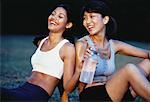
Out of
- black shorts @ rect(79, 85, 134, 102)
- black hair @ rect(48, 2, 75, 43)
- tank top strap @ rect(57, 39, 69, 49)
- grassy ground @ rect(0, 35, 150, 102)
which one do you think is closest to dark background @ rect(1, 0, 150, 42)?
grassy ground @ rect(0, 35, 150, 102)

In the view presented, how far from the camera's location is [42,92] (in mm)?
2762

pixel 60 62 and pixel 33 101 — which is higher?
pixel 60 62

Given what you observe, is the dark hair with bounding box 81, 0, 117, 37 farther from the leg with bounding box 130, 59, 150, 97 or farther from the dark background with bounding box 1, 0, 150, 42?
the dark background with bounding box 1, 0, 150, 42

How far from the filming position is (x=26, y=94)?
8.95ft

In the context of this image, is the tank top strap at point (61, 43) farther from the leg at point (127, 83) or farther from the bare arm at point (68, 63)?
the leg at point (127, 83)

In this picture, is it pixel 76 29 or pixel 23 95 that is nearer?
pixel 23 95

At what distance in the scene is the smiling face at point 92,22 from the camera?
2.86m

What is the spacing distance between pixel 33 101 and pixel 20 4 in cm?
783

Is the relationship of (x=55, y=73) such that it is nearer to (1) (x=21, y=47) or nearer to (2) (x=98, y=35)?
(2) (x=98, y=35)

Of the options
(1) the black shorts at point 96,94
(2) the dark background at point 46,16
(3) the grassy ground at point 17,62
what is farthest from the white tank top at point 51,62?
(2) the dark background at point 46,16

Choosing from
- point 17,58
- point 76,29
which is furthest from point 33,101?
point 17,58

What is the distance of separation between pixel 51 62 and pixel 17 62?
3.40m

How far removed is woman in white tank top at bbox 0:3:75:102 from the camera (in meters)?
2.74

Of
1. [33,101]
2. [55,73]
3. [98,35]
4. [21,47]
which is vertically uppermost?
[98,35]
